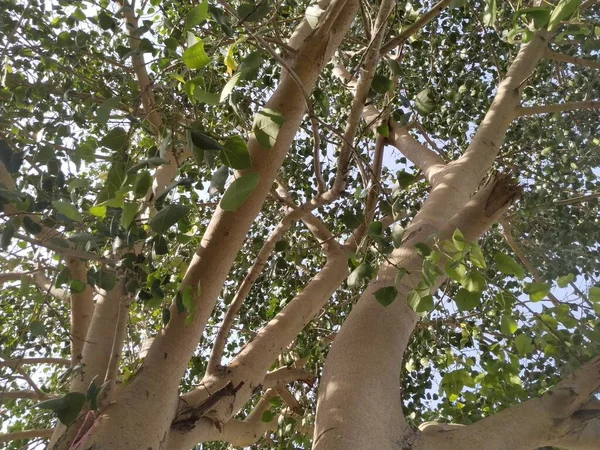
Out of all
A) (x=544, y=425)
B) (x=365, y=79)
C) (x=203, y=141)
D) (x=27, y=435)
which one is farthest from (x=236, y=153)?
(x=27, y=435)

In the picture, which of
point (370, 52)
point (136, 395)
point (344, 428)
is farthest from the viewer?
point (370, 52)

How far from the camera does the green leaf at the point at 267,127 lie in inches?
42.4

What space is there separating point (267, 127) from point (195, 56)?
0.24 m

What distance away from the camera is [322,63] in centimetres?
173

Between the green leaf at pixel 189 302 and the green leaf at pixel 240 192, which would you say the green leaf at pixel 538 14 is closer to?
the green leaf at pixel 240 192

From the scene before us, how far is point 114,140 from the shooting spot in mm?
1126

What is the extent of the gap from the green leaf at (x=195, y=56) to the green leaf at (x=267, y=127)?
199 mm

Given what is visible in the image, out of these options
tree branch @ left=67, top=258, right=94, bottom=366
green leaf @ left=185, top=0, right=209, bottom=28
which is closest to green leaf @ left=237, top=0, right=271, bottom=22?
green leaf @ left=185, top=0, right=209, bottom=28

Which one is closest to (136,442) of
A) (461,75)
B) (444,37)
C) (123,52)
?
(123,52)

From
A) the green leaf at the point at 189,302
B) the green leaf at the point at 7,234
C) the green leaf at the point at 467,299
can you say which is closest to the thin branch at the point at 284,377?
the green leaf at the point at 189,302

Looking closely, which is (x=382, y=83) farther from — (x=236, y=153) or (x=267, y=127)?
(x=236, y=153)

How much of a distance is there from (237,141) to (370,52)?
34.5 inches

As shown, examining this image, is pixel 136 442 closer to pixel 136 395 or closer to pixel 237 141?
pixel 136 395

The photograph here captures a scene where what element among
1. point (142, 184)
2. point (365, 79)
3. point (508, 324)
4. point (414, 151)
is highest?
point (414, 151)
